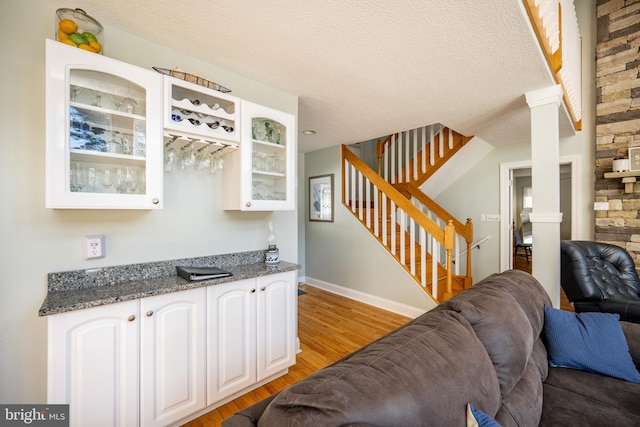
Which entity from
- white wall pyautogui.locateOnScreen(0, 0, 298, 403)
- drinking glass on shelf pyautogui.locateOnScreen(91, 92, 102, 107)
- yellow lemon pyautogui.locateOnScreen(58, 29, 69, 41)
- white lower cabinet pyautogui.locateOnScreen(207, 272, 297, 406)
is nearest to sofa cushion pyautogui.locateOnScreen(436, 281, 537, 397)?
white lower cabinet pyautogui.locateOnScreen(207, 272, 297, 406)

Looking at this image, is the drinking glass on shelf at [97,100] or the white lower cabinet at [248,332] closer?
the drinking glass on shelf at [97,100]

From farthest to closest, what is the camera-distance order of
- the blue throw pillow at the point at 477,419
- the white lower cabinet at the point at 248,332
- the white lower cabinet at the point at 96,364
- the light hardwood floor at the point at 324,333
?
the light hardwood floor at the point at 324,333
the white lower cabinet at the point at 248,332
the white lower cabinet at the point at 96,364
the blue throw pillow at the point at 477,419

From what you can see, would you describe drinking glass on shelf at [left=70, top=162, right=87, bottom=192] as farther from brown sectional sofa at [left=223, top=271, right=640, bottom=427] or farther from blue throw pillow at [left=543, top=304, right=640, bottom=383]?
blue throw pillow at [left=543, top=304, right=640, bottom=383]

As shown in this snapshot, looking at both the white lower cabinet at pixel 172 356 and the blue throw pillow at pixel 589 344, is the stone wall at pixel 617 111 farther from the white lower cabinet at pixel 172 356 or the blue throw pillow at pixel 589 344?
the white lower cabinet at pixel 172 356

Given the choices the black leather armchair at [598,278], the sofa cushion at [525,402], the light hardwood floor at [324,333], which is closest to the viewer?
the sofa cushion at [525,402]

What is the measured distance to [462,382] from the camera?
80cm

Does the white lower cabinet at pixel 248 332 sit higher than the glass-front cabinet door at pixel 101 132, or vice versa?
the glass-front cabinet door at pixel 101 132

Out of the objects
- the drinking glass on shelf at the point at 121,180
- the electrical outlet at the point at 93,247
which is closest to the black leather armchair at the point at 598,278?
the drinking glass on shelf at the point at 121,180

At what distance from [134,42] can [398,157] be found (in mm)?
3945

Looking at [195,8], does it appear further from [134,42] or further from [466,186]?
[466,186]

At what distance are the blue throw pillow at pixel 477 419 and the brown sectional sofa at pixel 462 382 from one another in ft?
0.06

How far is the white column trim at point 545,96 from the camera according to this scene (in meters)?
2.13

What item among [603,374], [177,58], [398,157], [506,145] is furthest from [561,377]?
[398,157]

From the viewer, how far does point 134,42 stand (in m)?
1.64
